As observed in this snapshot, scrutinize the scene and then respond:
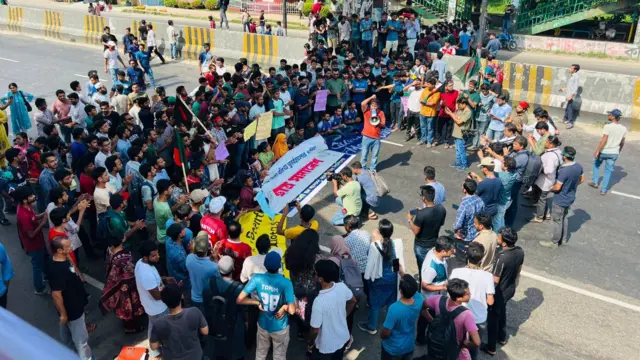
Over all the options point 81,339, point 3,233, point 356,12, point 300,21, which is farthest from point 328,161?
point 300,21

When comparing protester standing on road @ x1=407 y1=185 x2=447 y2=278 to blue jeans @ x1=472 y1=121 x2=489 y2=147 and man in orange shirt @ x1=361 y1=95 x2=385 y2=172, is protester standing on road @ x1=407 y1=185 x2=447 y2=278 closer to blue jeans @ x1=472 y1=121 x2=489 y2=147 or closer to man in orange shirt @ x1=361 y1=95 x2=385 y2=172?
man in orange shirt @ x1=361 y1=95 x2=385 y2=172

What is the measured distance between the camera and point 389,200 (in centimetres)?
1105

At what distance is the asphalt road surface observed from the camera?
7.00m

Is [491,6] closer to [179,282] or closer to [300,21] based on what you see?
[300,21]

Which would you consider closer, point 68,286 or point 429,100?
point 68,286

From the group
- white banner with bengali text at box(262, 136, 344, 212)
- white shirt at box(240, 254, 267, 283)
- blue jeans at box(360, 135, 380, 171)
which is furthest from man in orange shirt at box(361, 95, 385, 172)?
white shirt at box(240, 254, 267, 283)

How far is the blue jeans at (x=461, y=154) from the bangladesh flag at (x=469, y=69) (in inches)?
126

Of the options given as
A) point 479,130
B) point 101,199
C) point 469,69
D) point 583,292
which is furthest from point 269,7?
point 583,292

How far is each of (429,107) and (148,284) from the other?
30.0 ft

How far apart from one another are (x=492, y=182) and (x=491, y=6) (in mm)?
31962

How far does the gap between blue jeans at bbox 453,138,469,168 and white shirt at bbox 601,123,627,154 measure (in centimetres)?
292

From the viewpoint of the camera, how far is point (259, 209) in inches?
316

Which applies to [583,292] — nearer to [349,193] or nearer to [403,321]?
[349,193]

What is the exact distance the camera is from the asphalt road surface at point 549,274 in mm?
7000
